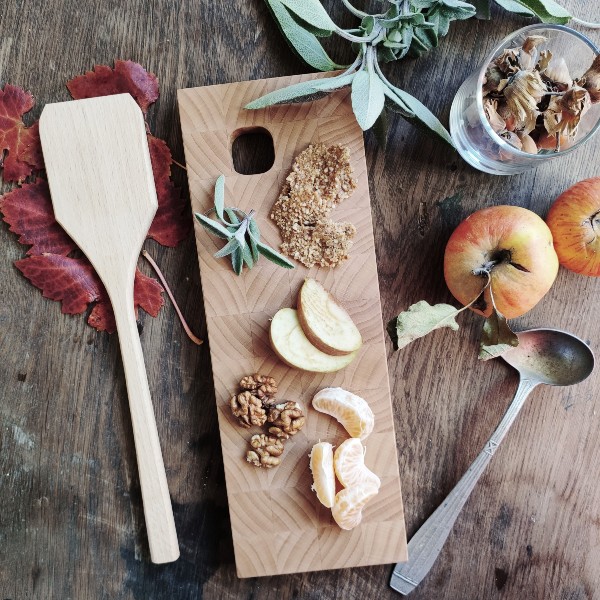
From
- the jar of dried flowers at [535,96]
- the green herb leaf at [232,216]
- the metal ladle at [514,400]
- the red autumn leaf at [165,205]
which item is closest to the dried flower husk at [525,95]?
the jar of dried flowers at [535,96]

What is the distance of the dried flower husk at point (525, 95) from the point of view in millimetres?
1019

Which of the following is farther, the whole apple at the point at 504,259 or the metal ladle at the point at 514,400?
the metal ladle at the point at 514,400

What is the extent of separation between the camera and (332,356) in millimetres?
1111

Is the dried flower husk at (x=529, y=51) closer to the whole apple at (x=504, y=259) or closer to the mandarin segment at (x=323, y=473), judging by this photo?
the whole apple at (x=504, y=259)

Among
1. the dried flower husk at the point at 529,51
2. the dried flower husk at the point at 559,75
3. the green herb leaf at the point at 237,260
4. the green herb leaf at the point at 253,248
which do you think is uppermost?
the dried flower husk at the point at 529,51

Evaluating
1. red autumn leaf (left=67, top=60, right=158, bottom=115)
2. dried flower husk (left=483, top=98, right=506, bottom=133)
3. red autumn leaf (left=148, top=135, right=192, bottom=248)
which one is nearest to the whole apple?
dried flower husk (left=483, top=98, right=506, bottom=133)

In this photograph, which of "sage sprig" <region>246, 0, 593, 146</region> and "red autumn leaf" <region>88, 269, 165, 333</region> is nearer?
"sage sprig" <region>246, 0, 593, 146</region>

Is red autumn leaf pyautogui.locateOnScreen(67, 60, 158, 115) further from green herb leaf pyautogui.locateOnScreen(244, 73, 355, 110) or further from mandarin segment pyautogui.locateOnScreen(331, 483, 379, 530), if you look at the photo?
mandarin segment pyautogui.locateOnScreen(331, 483, 379, 530)

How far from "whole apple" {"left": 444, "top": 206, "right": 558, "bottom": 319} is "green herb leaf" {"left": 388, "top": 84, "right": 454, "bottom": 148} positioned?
6.1 inches

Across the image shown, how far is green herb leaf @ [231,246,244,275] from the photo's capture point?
1.10m

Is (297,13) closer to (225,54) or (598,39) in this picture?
(225,54)

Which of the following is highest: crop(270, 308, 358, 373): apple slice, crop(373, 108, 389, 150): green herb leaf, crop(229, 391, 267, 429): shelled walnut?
crop(373, 108, 389, 150): green herb leaf

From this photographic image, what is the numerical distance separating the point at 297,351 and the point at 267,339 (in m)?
0.07

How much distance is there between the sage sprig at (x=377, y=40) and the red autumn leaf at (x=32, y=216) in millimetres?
429
